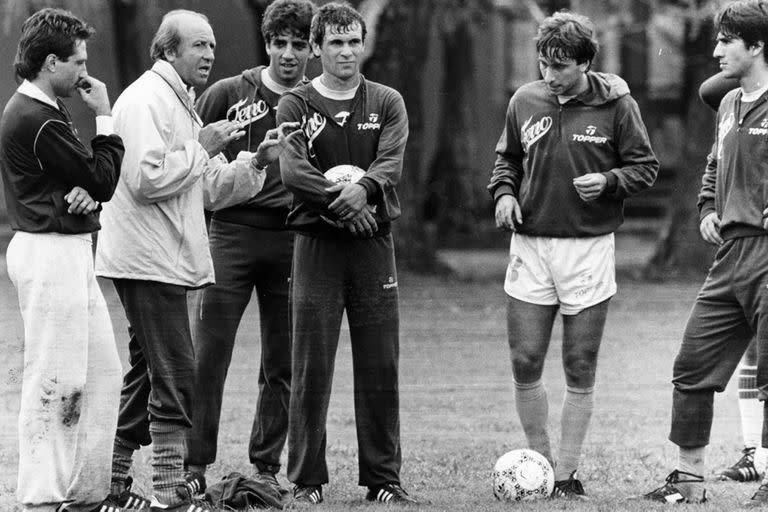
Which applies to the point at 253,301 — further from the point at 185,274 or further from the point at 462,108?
the point at 185,274

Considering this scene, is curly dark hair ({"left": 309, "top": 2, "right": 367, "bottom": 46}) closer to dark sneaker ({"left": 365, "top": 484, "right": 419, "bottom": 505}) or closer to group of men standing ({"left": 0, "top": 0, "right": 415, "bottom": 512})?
group of men standing ({"left": 0, "top": 0, "right": 415, "bottom": 512})

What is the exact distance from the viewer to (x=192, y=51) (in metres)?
6.89

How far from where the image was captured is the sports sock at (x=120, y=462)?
23.3 ft

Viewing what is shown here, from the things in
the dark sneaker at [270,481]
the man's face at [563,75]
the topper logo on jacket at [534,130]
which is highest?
the man's face at [563,75]

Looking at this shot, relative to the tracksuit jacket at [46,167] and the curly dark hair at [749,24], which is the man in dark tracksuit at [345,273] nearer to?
the tracksuit jacket at [46,167]

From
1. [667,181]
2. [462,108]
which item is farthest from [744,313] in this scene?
[667,181]

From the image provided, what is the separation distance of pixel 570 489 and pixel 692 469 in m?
0.66

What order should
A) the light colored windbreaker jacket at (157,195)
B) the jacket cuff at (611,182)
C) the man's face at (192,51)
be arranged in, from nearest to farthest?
the light colored windbreaker jacket at (157,195)
the man's face at (192,51)
the jacket cuff at (611,182)

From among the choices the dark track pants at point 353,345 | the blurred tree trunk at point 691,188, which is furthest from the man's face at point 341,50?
the blurred tree trunk at point 691,188

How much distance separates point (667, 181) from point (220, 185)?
80.4 feet

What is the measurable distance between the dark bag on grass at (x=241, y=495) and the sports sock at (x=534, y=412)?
1.47 metres

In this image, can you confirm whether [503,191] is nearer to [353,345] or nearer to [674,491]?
[353,345]

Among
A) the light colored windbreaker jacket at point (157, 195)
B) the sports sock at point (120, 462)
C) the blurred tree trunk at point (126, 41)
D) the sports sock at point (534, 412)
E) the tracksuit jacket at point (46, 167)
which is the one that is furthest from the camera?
the blurred tree trunk at point (126, 41)

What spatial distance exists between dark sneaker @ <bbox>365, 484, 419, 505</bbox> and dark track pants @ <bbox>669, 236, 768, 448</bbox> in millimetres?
1480
